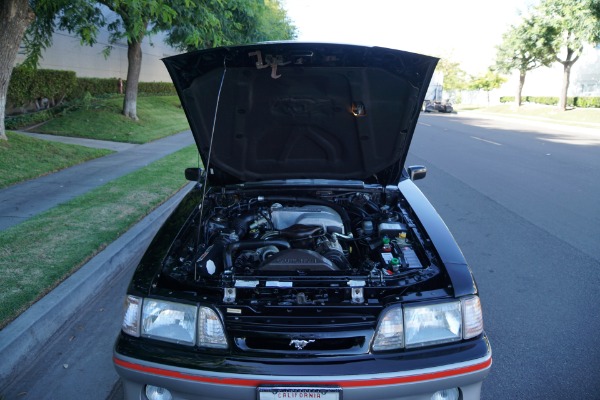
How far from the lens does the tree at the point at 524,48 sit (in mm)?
35562

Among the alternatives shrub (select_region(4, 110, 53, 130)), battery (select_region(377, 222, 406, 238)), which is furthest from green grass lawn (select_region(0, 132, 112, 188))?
battery (select_region(377, 222, 406, 238))

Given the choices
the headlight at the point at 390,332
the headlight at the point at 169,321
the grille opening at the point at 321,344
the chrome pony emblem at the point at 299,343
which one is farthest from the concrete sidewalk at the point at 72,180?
the headlight at the point at 390,332

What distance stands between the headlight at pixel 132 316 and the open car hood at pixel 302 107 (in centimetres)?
113

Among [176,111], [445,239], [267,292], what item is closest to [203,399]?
[267,292]

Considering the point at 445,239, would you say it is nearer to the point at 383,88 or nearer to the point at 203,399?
the point at 383,88

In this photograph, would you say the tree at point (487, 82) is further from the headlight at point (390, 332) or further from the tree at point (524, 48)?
the headlight at point (390, 332)

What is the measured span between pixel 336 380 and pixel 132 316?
1050 mm

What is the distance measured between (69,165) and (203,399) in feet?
31.1

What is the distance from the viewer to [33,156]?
10141mm

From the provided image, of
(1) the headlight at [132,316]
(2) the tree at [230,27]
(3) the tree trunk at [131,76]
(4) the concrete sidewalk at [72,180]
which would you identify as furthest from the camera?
(3) the tree trunk at [131,76]

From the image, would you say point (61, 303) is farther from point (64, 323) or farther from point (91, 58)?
point (91, 58)

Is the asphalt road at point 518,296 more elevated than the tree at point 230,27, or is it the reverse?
the tree at point 230,27

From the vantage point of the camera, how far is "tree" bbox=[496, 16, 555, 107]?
3556cm

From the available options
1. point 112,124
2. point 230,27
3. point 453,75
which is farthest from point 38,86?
point 453,75
